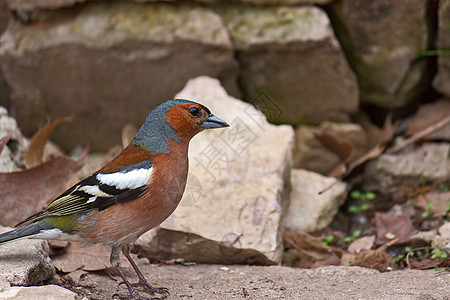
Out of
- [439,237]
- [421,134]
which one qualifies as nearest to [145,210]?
[439,237]

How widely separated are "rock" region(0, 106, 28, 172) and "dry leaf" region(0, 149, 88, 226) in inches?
13.2

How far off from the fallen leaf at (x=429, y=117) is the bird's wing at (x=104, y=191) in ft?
10.7

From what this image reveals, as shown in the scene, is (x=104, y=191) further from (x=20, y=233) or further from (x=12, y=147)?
(x=12, y=147)

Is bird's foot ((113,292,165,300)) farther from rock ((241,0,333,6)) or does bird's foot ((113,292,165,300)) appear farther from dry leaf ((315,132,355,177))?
rock ((241,0,333,6))

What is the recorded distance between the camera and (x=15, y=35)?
5.79 m

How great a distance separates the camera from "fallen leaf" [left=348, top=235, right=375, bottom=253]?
463 cm

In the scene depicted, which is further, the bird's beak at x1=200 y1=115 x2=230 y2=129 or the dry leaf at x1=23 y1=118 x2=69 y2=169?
the dry leaf at x1=23 y1=118 x2=69 y2=169

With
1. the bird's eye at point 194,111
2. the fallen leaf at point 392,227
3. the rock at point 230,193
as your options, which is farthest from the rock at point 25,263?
the fallen leaf at point 392,227

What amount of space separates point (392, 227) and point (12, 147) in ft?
10.8

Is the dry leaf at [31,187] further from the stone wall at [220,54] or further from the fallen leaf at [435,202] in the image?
the fallen leaf at [435,202]

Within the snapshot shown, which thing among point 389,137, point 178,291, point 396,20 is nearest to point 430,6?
point 396,20

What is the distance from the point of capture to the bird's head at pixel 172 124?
148 inches

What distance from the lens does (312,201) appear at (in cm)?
518

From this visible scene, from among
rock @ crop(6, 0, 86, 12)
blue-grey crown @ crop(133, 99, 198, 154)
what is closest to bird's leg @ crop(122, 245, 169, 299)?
blue-grey crown @ crop(133, 99, 198, 154)
